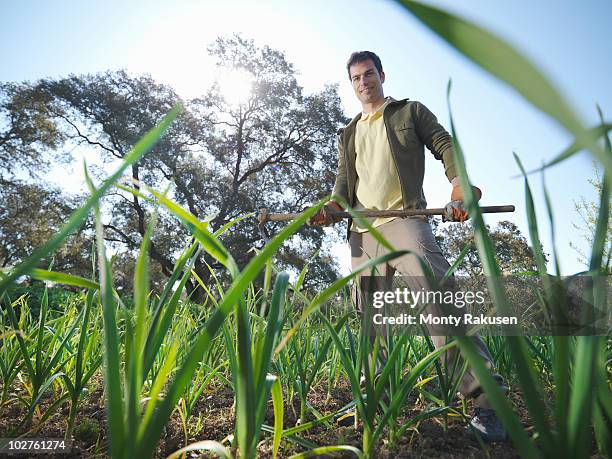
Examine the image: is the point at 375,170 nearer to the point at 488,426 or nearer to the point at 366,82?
the point at 366,82

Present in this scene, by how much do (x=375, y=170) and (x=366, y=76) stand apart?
0.56 metres

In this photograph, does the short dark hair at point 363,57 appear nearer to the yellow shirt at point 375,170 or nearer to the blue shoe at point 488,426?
the yellow shirt at point 375,170

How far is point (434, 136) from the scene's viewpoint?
7.07ft

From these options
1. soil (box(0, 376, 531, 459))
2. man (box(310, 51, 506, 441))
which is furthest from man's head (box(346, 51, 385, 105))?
soil (box(0, 376, 531, 459))

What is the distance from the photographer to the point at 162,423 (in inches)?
19.8

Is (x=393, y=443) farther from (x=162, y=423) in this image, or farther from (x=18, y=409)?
(x=18, y=409)

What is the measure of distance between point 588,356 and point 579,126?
324 millimetres

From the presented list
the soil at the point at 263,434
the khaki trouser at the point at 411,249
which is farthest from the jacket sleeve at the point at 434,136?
the soil at the point at 263,434

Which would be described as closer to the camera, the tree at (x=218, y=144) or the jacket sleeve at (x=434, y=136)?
the jacket sleeve at (x=434, y=136)

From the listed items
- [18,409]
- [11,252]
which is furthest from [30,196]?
[18,409]

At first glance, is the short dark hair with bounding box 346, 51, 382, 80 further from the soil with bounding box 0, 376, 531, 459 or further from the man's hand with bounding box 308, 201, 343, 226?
the soil with bounding box 0, 376, 531, 459

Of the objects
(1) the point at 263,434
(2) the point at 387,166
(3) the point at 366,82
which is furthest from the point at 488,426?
(3) the point at 366,82

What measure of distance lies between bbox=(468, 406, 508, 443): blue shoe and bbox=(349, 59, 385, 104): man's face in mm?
1761

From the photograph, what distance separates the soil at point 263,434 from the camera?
1.01 m
